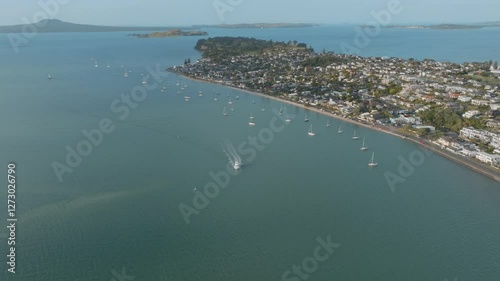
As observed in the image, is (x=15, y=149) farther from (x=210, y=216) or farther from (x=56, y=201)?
(x=210, y=216)

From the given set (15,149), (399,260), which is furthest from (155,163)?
(399,260)

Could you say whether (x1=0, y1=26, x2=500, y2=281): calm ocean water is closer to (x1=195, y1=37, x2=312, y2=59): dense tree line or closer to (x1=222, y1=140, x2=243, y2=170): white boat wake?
(x1=222, y1=140, x2=243, y2=170): white boat wake

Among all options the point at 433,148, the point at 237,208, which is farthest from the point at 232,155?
the point at 433,148

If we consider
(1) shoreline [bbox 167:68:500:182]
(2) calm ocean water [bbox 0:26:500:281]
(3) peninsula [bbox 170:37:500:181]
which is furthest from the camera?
(3) peninsula [bbox 170:37:500:181]

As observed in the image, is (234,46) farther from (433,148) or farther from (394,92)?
(433,148)

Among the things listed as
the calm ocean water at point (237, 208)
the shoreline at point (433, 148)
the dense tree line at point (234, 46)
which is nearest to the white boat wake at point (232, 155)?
the calm ocean water at point (237, 208)

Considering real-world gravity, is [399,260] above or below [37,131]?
above

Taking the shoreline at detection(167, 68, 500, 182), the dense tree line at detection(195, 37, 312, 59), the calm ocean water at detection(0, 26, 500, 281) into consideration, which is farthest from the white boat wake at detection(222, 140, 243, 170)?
the dense tree line at detection(195, 37, 312, 59)
